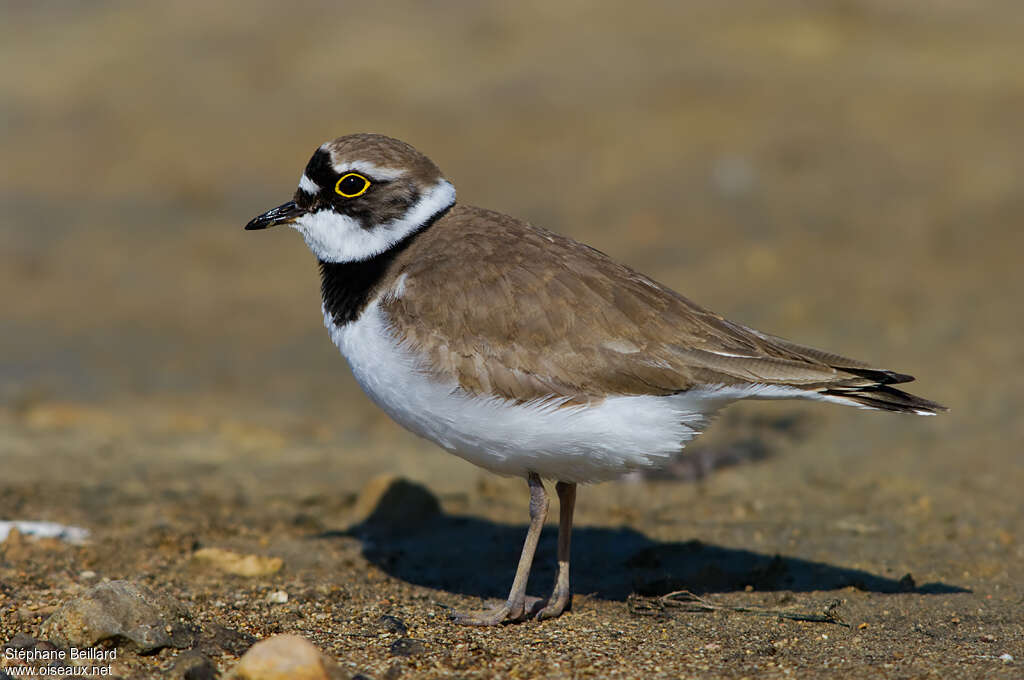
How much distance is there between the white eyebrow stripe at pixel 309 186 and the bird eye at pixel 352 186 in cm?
12

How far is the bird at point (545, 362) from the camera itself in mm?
5082

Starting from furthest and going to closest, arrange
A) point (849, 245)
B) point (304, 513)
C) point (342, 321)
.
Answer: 1. point (849, 245)
2. point (304, 513)
3. point (342, 321)

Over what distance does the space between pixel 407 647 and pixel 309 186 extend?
2370mm

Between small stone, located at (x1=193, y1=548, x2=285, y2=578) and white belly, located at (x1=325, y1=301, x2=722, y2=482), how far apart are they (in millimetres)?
1374

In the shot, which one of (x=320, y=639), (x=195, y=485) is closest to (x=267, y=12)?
(x=195, y=485)

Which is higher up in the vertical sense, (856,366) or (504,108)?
(504,108)

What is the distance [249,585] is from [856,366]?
3.18m

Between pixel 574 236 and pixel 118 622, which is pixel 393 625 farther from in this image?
pixel 574 236

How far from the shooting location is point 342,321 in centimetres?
552

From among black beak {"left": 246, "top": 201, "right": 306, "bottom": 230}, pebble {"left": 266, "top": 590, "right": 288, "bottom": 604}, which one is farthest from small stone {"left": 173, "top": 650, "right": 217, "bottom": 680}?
black beak {"left": 246, "top": 201, "right": 306, "bottom": 230}

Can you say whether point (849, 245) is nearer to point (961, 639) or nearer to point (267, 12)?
point (961, 639)

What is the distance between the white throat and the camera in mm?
5660

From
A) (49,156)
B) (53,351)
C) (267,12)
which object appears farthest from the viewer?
(267,12)

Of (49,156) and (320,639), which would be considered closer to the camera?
(320,639)
